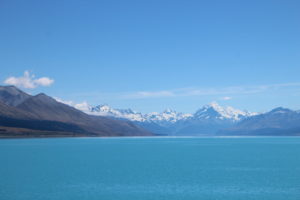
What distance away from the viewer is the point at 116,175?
71.2 meters

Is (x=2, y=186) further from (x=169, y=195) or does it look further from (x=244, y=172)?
(x=244, y=172)

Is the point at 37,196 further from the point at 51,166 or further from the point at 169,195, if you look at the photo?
the point at 51,166

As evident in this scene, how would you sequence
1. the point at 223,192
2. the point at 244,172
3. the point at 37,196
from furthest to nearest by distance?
the point at 244,172
the point at 223,192
the point at 37,196

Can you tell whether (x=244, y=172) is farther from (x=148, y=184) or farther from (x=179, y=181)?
→ (x=148, y=184)

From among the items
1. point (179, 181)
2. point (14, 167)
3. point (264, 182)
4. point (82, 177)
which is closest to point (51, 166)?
point (14, 167)

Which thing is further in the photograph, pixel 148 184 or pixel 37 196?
pixel 148 184

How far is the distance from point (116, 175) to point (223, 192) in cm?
2317

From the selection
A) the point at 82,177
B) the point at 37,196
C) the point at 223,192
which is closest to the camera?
the point at 37,196

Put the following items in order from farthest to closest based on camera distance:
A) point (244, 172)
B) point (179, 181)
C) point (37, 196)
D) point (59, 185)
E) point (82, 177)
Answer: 1. point (244, 172)
2. point (82, 177)
3. point (179, 181)
4. point (59, 185)
5. point (37, 196)

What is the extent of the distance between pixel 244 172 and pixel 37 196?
39.7 m

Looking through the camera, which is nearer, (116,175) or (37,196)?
(37,196)

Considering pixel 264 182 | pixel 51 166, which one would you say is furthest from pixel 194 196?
pixel 51 166

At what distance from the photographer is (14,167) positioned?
81.9 meters

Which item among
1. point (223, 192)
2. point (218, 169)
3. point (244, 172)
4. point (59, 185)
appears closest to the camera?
point (223, 192)
